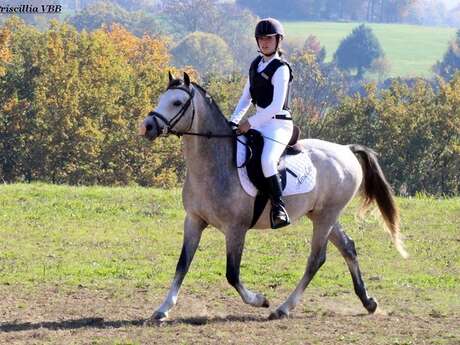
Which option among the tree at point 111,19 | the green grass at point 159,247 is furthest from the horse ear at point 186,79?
the tree at point 111,19

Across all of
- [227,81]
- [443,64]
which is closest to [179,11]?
[443,64]

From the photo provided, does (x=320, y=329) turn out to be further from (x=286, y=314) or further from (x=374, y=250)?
(x=374, y=250)

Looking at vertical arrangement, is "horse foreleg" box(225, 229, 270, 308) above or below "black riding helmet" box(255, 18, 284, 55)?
below

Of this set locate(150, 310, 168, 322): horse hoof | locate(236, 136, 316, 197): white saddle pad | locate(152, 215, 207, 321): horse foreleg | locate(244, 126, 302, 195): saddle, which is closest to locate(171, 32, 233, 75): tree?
A: locate(236, 136, 316, 197): white saddle pad

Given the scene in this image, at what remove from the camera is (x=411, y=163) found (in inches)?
2371

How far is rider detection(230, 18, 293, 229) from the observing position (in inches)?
391

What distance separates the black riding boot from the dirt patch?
43.1 inches

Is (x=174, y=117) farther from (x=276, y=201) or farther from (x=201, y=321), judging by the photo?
(x=201, y=321)

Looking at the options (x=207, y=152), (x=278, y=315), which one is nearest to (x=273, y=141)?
(x=207, y=152)

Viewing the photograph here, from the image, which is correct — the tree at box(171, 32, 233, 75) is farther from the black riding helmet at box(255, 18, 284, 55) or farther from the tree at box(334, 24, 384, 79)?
the black riding helmet at box(255, 18, 284, 55)

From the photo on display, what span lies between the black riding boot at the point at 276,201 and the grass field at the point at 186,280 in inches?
43.2

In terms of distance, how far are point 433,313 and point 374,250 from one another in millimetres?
4800

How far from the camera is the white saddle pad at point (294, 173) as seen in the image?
393 inches

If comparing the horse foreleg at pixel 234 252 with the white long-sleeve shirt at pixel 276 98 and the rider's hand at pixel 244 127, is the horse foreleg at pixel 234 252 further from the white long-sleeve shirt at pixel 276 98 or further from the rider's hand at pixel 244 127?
the white long-sleeve shirt at pixel 276 98
